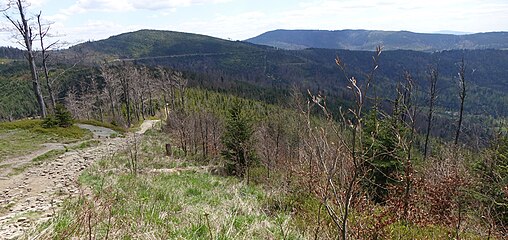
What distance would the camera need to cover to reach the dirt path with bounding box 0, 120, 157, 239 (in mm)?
5148

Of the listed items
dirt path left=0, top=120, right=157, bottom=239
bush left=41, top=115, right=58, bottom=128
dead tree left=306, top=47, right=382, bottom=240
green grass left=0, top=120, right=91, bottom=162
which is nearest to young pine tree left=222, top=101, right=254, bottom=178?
dirt path left=0, top=120, right=157, bottom=239

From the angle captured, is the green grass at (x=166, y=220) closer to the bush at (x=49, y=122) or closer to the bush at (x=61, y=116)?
the bush at (x=49, y=122)

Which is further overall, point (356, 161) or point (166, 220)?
point (166, 220)

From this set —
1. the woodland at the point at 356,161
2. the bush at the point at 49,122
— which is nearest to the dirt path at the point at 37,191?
the woodland at the point at 356,161

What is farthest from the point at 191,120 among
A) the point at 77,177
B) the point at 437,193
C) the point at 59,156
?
the point at 437,193

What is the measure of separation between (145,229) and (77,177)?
665 centimetres

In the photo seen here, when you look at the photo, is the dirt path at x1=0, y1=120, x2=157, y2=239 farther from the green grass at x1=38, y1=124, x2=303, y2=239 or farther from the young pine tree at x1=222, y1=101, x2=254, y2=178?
the young pine tree at x1=222, y1=101, x2=254, y2=178

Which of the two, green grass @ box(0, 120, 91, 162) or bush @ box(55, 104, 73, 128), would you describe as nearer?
green grass @ box(0, 120, 91, 162)

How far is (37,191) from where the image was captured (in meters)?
8.16

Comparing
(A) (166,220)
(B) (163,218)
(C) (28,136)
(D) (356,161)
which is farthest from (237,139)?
(D) (356,161)

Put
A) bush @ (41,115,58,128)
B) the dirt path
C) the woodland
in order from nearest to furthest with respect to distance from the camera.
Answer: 1. the woodland
2. the dirt path
3. bush @ (41,115,58,128)

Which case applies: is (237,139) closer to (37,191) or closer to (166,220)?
(37,191)

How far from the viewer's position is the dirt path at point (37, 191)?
5.15 meters

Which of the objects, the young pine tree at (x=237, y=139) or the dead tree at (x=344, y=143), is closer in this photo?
the dead tree at (x=344, y=143)
